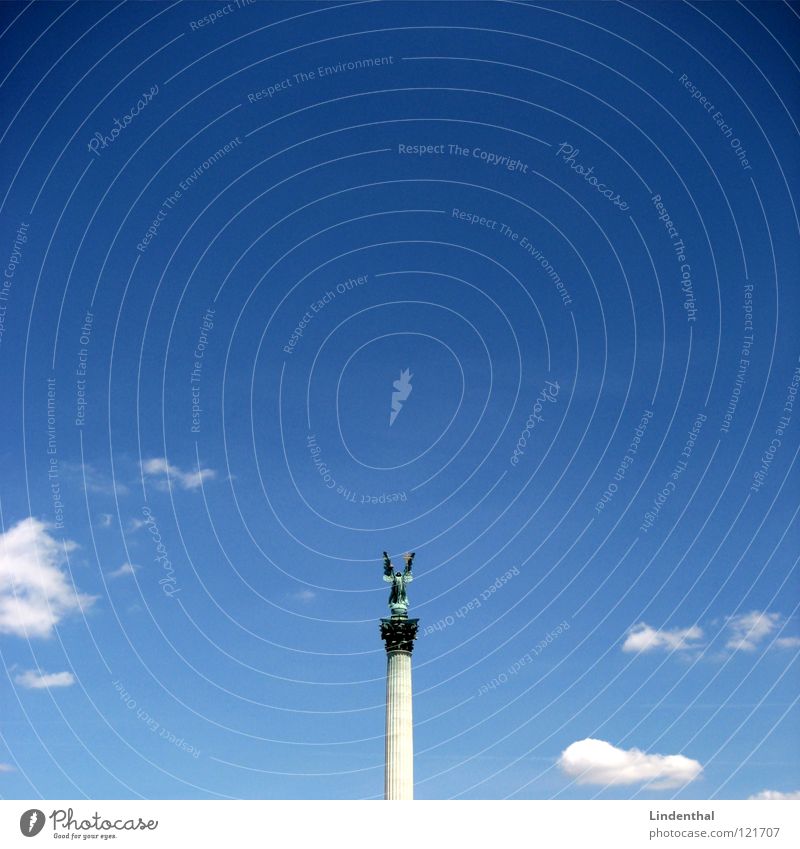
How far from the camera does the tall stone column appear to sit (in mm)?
58312

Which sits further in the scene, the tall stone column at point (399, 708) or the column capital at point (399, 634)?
the column capital at point (399, 634)

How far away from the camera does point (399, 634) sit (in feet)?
204

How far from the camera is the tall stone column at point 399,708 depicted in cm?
5831

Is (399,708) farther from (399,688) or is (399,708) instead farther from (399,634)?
(399,634)

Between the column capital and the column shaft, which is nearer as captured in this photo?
the column shaft

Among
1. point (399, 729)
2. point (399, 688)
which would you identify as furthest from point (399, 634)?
point (399, 729)

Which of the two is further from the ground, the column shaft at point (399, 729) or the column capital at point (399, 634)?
the column capital at point (399, 634)
